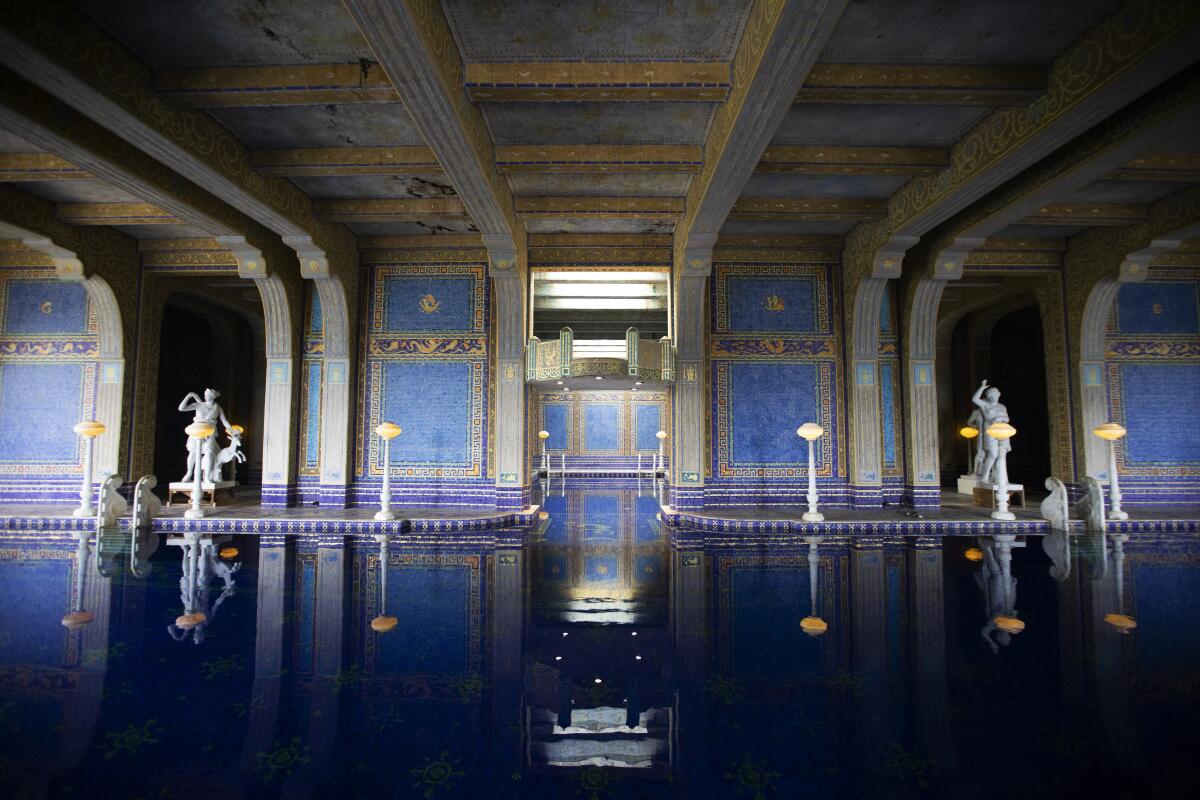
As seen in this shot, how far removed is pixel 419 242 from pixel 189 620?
244 inches

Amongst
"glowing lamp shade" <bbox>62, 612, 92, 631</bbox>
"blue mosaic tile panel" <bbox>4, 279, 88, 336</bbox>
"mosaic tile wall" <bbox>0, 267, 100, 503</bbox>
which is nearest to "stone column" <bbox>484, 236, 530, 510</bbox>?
Answer: "glowing lamp shade" <bbox>62, 612, 92, 631</bbox>

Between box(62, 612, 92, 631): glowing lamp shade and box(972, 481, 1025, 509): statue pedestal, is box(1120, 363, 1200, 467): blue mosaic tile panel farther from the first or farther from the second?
box(62, 612, 92, 631): glowing lamp shade

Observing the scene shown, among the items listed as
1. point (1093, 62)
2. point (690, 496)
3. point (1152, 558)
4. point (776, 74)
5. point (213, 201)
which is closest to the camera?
point (776, 74)

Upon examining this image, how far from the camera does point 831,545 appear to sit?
6281 mm

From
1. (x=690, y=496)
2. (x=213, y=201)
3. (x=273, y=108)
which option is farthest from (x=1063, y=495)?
(x=213, y=201)

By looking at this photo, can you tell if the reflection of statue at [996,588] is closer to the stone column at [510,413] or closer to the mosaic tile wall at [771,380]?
the mosaic tile wall at [771,380]

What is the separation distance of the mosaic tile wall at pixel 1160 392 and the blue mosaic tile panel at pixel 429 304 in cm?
904

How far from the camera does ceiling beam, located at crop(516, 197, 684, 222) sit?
7176 millimetres

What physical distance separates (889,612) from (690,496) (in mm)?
4510

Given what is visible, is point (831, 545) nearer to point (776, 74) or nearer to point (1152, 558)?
point (1152, 558)

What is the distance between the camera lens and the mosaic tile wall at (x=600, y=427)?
634 inches

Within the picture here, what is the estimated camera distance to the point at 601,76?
4.51 meters

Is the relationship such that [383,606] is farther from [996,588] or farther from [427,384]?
[427,384]

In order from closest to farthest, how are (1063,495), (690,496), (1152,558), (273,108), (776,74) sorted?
(776,74), (273,108), (1152,558), (1063,495), (690,496)
